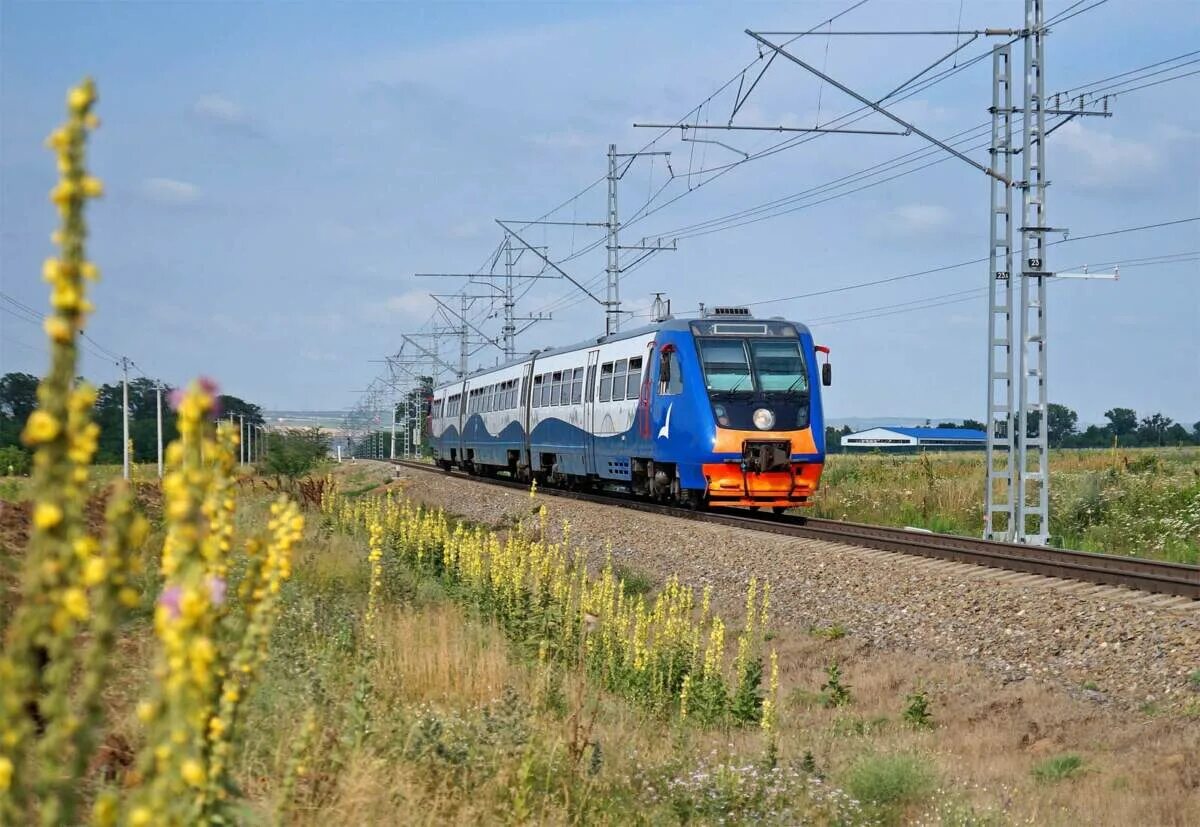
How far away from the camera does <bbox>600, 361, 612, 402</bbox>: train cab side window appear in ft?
85.4

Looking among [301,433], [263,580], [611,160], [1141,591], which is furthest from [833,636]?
[301,433]

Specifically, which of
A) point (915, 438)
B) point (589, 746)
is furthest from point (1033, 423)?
point (915, 438)

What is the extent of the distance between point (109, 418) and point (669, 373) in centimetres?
2937

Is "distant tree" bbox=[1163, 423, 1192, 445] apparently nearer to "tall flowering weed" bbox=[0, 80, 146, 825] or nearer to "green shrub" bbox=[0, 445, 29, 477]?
"green shrub" bbox=[0, 445, 29, 477]

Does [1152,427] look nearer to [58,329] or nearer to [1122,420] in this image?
[1122,420]

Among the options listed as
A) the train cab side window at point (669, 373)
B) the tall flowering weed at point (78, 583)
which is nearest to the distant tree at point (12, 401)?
the train cab side window at point (669, 373)

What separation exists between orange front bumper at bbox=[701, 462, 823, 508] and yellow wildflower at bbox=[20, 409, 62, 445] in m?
19.6

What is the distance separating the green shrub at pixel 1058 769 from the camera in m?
7.28

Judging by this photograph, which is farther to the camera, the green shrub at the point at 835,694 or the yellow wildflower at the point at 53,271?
the green shrub at the point at 835,694

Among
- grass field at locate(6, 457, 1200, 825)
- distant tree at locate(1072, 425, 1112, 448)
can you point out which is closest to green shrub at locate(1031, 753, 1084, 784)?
grass field at locate(6, 457, 1200, 825)

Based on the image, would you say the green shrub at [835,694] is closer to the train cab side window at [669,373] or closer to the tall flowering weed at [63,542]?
the tall flowering weed at [63,542]

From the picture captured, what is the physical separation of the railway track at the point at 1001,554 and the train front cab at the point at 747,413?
661 mm

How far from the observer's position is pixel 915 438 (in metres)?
152

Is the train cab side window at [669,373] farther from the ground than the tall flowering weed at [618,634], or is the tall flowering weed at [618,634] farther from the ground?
the train cab side window at [669,373]
